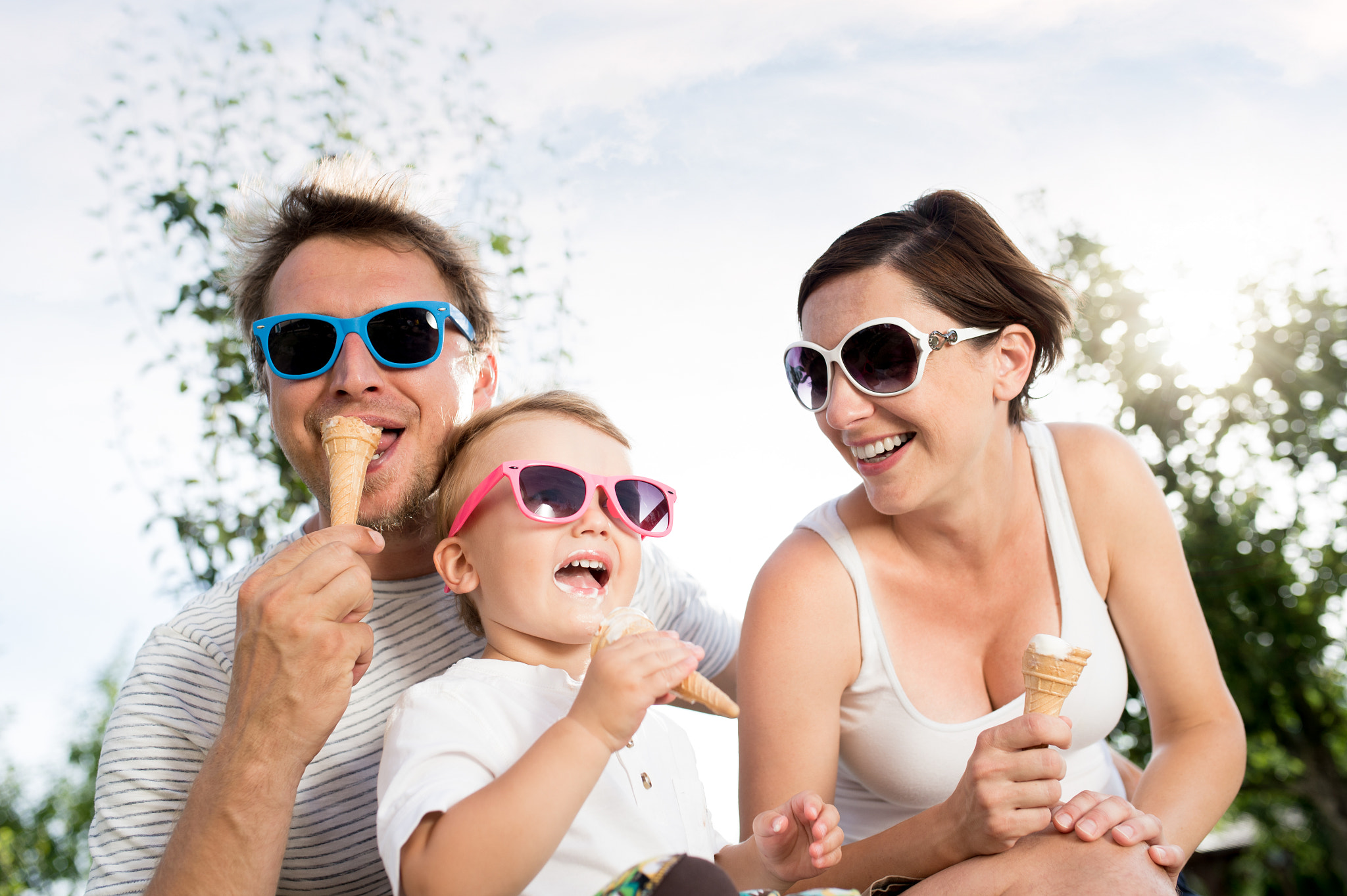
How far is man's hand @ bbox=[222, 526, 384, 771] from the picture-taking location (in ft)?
6.73

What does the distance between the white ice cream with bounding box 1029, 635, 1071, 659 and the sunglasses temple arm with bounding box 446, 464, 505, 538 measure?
4.41 feet

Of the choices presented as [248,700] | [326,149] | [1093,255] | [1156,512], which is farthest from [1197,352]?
[248,700]

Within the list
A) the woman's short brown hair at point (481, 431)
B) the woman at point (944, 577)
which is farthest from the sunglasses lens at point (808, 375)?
the woman's short brown hair at point (481, 431)

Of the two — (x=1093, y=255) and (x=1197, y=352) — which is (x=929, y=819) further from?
(x=1197, y=352)

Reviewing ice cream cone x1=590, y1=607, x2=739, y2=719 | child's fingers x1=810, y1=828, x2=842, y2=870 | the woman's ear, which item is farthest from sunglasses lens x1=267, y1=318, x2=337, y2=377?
the woman's ear

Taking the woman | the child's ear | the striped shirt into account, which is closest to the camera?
the child's ear

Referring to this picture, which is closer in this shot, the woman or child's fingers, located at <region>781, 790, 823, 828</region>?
child's fingers, located at <region>781, 790, 823, 828</region>

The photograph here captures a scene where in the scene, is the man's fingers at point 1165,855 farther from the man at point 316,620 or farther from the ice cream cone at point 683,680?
the man at point 316,620

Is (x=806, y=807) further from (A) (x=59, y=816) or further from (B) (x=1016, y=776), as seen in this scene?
(A) (x=59, y=816)

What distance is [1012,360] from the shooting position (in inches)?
123

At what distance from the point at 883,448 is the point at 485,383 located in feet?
4.63

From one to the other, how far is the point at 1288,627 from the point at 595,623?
11.3 metres

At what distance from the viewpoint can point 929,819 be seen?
8.08 feet

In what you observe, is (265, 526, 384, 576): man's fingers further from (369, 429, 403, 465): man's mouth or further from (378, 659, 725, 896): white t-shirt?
(369, 429, 403, 465): man's mouth
